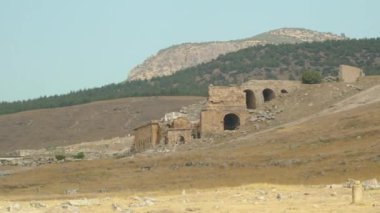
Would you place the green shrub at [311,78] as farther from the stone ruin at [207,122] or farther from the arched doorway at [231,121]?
the arched doorway at [231,121]

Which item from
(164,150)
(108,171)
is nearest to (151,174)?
(108,171)

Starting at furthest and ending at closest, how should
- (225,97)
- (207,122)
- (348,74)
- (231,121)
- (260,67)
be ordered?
(260,67), (348,74), (231,121), (225,97), (207,122)

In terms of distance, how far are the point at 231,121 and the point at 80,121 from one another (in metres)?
70.9

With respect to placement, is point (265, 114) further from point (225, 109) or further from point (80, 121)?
point (80, 121)

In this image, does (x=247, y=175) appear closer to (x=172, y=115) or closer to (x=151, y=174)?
(x=151, y=174)

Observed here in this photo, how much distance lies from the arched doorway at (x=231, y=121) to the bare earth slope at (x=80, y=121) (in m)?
51.0

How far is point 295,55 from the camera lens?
142625 millimetres

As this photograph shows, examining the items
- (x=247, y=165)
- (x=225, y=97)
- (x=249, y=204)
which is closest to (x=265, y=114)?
(x=225, y=97)

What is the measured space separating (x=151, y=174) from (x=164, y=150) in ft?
37.8

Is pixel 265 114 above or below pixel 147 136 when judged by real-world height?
above

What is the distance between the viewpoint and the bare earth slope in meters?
116

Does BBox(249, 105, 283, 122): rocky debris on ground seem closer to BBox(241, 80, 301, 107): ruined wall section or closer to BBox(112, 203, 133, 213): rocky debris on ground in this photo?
BBox(241, 80, 301, 107): ruined wall section

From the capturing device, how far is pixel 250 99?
66062 mm

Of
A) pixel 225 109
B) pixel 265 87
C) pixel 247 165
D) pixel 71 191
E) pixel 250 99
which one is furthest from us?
pixel 250 99
